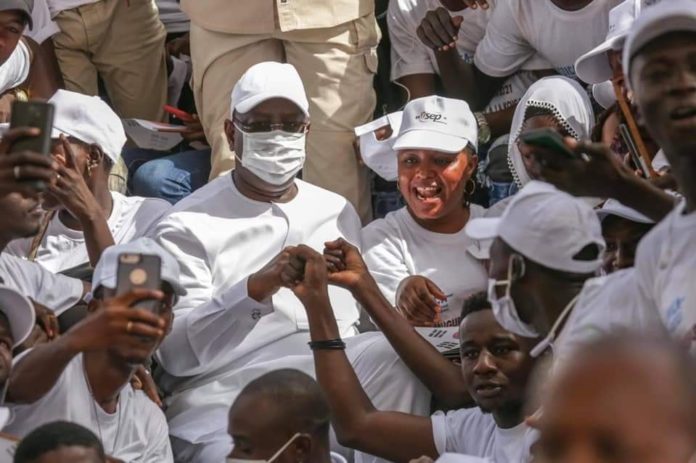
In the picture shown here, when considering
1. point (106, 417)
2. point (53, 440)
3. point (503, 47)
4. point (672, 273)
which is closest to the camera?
point (672, 273)

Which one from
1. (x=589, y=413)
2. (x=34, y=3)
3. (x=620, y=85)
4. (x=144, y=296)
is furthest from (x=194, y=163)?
(x=589, y=413)

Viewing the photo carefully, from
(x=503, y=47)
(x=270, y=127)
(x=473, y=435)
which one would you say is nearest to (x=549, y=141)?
(x=473, y=435)

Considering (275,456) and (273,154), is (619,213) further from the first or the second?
(273,154)

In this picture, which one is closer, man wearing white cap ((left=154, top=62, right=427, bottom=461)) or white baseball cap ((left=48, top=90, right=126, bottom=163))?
man wearing white cap ((left=154, top=62, right=427, bottom=461))

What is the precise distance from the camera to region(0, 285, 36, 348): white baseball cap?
4.77 metres

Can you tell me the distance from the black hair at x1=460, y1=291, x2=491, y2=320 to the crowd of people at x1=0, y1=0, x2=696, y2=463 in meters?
0.02

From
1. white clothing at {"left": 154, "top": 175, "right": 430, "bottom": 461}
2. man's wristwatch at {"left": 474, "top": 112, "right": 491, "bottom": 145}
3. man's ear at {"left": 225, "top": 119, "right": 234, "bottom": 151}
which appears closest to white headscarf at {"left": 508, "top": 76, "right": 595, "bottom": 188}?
man's wristwatch at {"left": 474, "top": 112, "right": 491, "bottom": 145}

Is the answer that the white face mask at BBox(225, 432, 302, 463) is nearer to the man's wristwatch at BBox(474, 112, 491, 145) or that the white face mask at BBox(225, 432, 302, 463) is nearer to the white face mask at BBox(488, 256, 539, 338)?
the white face mask at BBox(488, 256, 539, 338)

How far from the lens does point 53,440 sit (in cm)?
434

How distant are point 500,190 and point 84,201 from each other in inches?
68.7

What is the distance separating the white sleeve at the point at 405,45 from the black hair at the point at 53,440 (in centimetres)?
325

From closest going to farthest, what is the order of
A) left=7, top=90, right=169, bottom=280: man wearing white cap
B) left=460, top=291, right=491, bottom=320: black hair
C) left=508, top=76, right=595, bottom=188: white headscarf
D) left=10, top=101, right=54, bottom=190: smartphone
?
left=10, top=101, right=54, bottom=190: smartphone < left=460, top=291, right=491, bottom=320: black hair < left=7, top=90, right=169, bottom=280: man wearing white cap < left=508, top=76, right=595, bottom=188: white headscarf

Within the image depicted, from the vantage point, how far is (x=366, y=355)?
5.65 metres

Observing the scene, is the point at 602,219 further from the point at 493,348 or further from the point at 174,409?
the point at 174,409
